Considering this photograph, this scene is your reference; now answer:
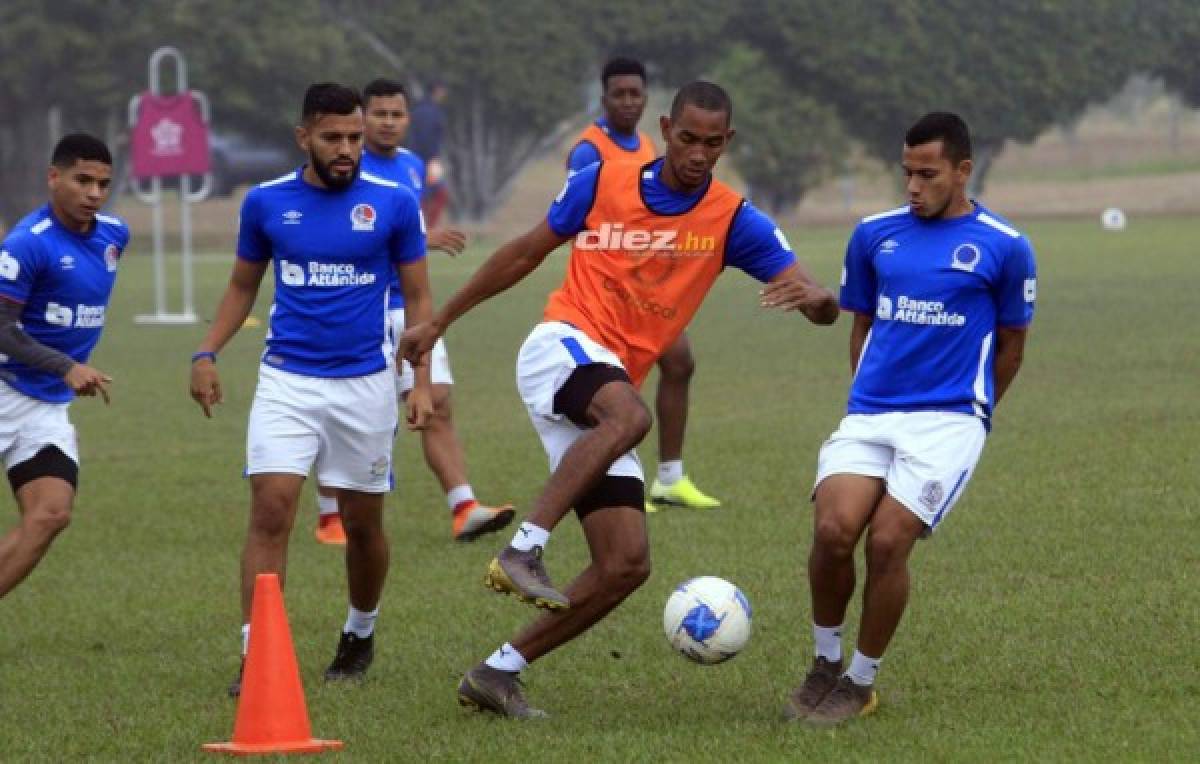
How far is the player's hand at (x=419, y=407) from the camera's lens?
827 centimetres

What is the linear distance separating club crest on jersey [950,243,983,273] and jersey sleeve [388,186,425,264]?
A: 2.11 meters

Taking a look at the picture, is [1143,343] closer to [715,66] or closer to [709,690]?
[709,690]

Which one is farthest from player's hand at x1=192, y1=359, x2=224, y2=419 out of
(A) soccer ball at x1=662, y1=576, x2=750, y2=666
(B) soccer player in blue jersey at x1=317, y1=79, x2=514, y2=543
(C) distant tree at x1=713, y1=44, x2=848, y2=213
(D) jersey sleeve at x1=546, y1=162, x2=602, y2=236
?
(C) distant tree at x1=713, y1=44, x2=848, y2=213

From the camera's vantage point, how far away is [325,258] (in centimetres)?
856

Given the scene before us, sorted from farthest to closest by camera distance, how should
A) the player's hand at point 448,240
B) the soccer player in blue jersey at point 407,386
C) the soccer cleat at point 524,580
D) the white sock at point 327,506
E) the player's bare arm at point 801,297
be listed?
the white sock at point 327,506 → the soccer player in blue jersey at point 407,386 → the player's hand at point 448,240 → the player's bare arm at point 801,297 → the soccer cleat at point 524,580

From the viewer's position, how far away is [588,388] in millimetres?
7746

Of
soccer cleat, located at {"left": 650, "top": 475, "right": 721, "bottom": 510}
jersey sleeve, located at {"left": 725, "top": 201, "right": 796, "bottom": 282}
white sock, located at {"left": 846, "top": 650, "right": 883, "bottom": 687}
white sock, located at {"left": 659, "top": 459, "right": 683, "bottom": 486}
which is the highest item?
jersey sleeve, located at {"left": 725, "top": 201, "right": 796, "bottom": 282}

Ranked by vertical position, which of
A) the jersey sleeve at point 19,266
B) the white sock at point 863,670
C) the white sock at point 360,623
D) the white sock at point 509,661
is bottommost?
the white sock at point 360,623

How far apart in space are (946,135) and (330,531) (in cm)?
571

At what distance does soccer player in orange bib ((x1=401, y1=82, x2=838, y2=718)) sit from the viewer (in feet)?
25.3

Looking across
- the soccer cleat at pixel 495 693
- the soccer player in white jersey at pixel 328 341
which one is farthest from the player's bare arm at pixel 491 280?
the soccer cleat at pixel 495 693

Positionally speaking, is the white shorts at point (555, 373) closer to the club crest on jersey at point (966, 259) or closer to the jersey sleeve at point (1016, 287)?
the club crest on jersey at point (966, 259)

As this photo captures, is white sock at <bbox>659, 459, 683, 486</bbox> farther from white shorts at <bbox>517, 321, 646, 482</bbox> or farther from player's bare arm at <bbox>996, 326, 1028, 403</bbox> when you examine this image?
player's bare arm at <bbox>996, 326, 1028, 403</bbox>

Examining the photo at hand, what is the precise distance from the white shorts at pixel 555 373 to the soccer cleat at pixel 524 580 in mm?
500
